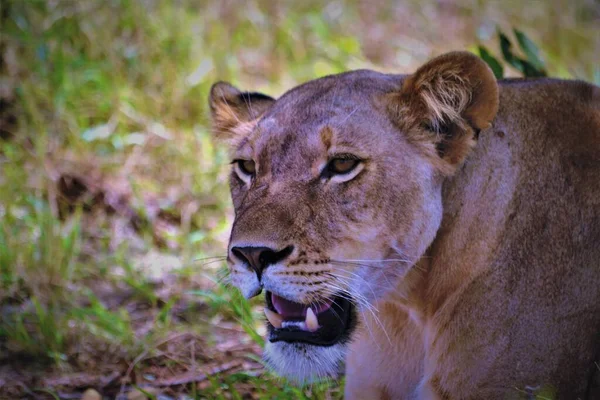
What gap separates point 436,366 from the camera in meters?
2.98

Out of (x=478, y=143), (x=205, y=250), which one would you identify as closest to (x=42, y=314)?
(x=205, y=250)

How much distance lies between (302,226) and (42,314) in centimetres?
187

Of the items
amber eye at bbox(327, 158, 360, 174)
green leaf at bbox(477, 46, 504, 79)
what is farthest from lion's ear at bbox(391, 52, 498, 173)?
green leaf at bbox(477, 46, 504, 79)

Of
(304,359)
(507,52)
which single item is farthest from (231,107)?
(507,52)

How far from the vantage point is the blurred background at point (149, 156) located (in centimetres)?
409

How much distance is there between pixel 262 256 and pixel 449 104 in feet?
2.49

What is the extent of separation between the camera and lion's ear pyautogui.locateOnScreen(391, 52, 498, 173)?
287 centimetres

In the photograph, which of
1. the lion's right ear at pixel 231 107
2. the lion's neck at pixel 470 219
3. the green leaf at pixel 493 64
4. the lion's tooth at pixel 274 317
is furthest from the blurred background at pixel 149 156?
the lion's neck at pixel 470 219

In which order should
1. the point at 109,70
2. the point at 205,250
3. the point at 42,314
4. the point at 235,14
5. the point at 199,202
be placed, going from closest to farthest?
the point at 42,314 → the point at 205,250 → the point at 199,202 → the point at 109,70 → the point at 235,14

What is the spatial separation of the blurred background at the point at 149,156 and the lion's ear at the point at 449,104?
0.83 metres

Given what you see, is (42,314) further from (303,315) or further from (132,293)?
A: (303,315)

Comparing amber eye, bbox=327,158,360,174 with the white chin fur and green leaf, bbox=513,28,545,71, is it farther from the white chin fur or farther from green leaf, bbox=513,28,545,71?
green leaf, bbox=513,28,545,71

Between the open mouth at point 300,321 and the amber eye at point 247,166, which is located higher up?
the amber eye at point 247,166

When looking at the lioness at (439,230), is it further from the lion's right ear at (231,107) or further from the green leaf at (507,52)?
the green leaf at (507,52)
